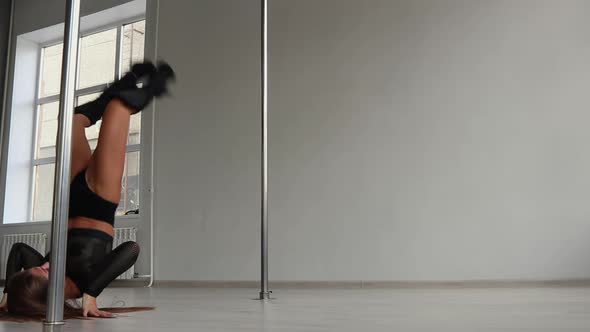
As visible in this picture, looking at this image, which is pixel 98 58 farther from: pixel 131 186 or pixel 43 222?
pixel 43 222

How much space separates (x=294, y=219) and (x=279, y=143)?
26.9 inches

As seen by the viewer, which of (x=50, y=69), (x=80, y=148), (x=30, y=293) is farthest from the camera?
(x=50, y=69)

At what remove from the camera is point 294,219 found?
4812 millimetres

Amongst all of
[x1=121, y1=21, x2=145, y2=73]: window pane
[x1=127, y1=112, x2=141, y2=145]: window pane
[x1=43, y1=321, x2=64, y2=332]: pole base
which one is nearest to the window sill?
[x1=127, y1=112, x2=141, y2=145]: window pane

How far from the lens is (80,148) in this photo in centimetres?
182

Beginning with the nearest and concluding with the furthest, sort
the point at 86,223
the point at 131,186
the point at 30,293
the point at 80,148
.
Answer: the point at 30,293, the point at 86,223, the point at 80,148, the point at 131,186

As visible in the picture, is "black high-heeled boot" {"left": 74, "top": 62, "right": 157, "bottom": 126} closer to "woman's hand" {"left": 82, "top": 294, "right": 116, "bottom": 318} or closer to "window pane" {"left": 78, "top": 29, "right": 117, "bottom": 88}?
"woman's hand" {"left": 82, "top": 294, "right": 116, "bottom": 318}

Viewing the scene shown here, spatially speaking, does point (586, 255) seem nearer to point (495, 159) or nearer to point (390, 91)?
point (495, 159)

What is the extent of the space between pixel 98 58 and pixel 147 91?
5.31 meters

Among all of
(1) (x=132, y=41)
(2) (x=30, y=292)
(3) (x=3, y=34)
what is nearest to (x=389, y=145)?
(2) (x=30, y=292)

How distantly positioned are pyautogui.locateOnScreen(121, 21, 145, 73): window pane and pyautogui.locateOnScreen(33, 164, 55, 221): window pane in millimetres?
1668

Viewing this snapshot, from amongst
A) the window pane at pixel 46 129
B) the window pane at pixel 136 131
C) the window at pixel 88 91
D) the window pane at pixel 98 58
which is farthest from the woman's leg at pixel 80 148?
the window pane at pixel 46 129

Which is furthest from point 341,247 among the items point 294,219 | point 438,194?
point 438,194

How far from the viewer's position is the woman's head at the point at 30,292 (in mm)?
1597
